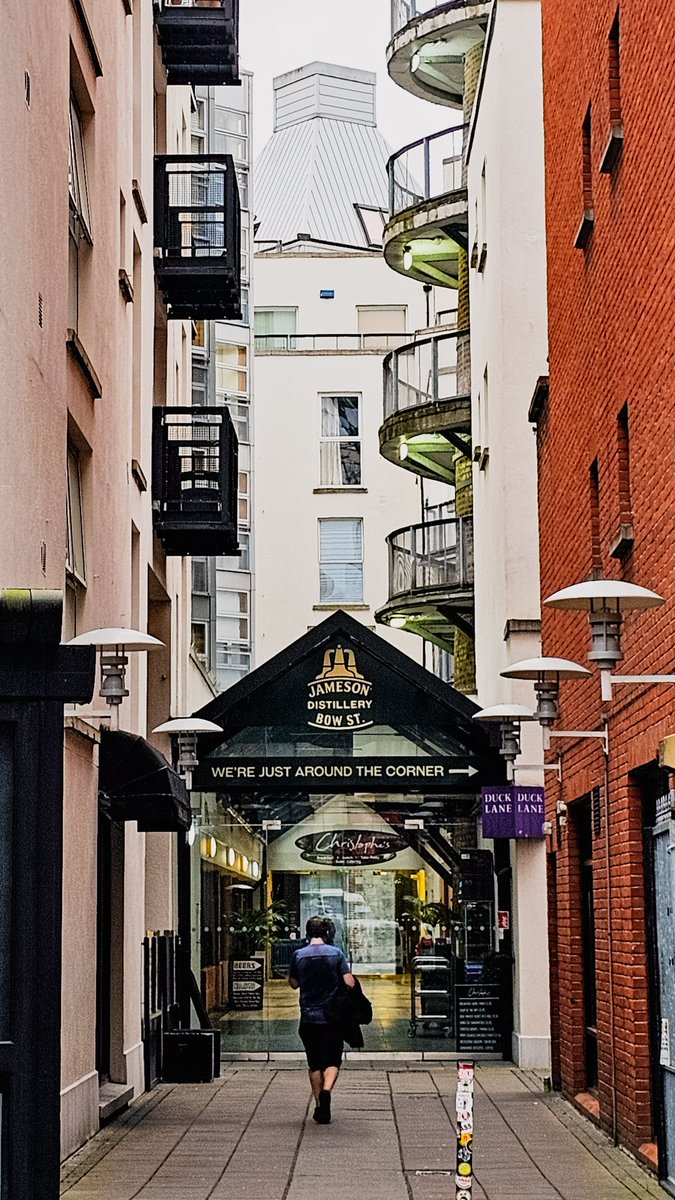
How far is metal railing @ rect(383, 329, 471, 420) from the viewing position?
98.4 feet

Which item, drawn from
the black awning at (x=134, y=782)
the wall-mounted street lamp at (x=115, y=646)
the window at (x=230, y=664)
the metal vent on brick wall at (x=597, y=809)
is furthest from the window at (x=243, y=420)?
the wall-mounted street lamp at (x=115, y=646)

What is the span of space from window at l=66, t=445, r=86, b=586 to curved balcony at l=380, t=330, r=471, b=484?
45.2 ft

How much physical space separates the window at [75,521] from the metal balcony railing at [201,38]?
353 inches

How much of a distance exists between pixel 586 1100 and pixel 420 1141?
6.94ft

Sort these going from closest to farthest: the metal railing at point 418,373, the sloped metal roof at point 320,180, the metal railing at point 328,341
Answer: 1. the metal railing at point 418,373
2. the metal railing at point 328,341
3. the sloped metal roof at point 320,180

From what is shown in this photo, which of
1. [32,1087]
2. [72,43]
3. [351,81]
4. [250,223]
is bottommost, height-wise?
[32,1087]

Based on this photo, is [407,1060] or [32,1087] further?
[407,1060]

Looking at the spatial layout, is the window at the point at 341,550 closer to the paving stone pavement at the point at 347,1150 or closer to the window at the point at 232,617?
the window at the point at 232,617

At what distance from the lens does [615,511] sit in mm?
14438

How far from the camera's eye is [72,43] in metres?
15.3

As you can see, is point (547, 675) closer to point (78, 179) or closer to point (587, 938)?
point (587, 938)

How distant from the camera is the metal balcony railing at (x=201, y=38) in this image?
2327 cm

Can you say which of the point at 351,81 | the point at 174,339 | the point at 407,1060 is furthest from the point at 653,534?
the point at 351,81

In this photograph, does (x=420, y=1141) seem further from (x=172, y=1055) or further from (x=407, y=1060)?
(x=407, y=1060)
